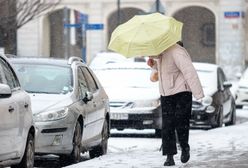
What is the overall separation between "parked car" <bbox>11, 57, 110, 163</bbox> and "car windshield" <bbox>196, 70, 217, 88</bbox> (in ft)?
21.8

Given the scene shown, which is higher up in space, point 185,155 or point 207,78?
point 207,78

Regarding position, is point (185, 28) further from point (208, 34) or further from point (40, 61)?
point (40, 61)

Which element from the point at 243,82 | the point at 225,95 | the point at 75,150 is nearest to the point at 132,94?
the point at 225,95

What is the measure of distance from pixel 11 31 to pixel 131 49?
1964 centimetres

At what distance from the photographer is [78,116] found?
12461 mm

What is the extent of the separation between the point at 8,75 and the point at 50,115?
1.61 metres

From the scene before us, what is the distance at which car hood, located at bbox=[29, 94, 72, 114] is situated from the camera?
12.1 meters

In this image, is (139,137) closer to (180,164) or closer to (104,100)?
(104,100)

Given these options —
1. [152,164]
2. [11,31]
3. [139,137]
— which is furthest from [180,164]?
[11,31]

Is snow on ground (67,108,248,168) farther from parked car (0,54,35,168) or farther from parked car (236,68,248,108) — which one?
parked car (236,68,248,108)

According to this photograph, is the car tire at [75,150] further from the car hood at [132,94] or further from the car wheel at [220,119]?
the car wheel at [220,119]

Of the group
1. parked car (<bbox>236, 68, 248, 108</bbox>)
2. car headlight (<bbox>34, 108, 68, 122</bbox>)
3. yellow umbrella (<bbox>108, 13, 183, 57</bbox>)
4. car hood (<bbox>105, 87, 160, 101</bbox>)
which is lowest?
parked car (<bbox>236, 68, 248, 108</bbox>)

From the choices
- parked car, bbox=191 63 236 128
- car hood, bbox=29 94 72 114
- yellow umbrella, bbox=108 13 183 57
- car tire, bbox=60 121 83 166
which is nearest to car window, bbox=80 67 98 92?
car hood, bbox=29 94 72 114

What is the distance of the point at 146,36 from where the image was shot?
10.9 metres
